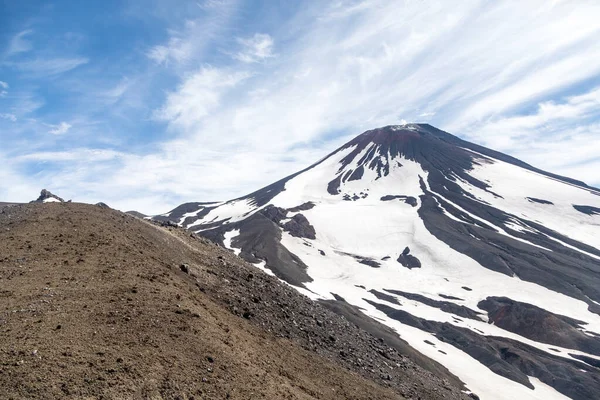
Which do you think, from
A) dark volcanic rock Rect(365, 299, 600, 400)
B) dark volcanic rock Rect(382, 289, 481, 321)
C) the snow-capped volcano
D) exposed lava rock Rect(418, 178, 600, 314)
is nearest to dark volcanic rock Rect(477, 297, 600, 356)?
the snow-capped volcano

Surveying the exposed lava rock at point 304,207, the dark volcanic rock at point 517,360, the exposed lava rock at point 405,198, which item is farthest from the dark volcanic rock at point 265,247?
the exposed lava rock at point 405,198

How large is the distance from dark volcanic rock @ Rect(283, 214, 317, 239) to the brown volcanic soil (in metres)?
92.0

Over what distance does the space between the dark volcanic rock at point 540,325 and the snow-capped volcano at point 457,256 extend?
218mm

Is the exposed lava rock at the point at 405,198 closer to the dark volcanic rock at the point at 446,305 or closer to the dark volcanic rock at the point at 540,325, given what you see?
the dark volcanic rock at the point at 446,305

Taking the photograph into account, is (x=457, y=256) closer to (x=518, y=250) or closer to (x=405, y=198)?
(x=518, y=250)

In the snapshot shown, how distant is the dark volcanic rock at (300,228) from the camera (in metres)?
119

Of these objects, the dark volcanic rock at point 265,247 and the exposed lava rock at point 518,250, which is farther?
the exposed lava rock at point 518,250

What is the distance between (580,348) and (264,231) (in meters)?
71.5

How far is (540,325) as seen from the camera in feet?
252

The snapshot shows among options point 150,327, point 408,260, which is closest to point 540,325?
point 408,260

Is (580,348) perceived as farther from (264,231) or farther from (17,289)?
(17,289)

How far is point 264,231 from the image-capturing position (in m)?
106

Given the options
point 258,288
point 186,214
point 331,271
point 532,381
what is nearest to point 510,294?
point 532,381

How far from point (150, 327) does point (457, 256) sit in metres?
110
